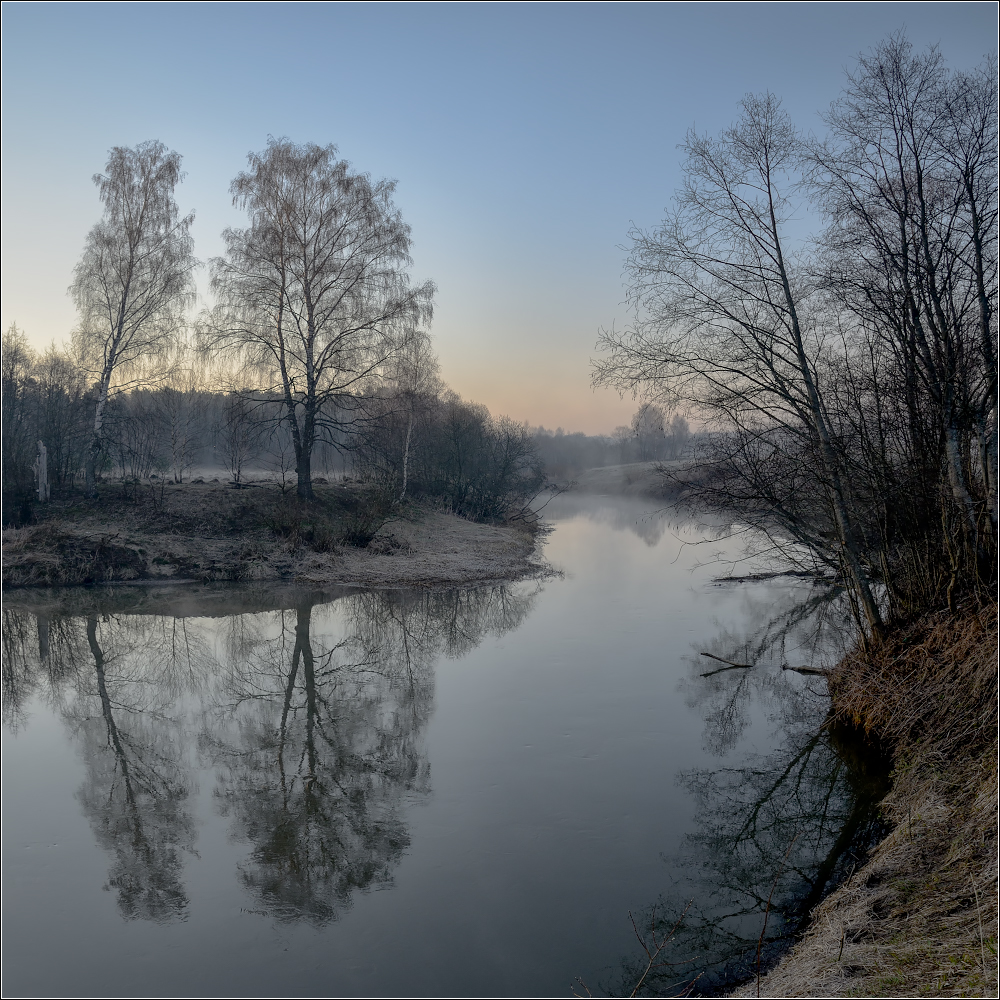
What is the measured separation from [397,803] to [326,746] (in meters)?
1.46

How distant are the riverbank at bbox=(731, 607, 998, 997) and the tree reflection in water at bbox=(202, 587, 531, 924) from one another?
2.75 m

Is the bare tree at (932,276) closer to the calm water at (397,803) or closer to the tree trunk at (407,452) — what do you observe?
the calm water at (397,803)

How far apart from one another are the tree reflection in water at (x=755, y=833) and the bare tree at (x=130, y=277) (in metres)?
16.9

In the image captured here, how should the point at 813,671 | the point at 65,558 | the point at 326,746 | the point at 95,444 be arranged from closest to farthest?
1. the point at 326,746
2. the point at 813,671
3. the point at 65,558
4. the point at 95,444

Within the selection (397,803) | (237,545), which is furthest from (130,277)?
(397,803)

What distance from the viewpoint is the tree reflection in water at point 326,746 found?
16.6 feet

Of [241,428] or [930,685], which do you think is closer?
[930,685]

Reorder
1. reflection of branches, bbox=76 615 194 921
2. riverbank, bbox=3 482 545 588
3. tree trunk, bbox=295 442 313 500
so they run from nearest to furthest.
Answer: reflection of branches, bbox=76 615 194 921
riverbank, bbox=3 482 545 588
tree trunk, bbox=295 442 313 500

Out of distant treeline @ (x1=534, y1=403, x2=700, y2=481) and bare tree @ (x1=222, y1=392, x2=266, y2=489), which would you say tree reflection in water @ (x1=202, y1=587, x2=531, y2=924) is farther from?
distant treeline @ (x1=534, y1=403, x2=700, y2=481)

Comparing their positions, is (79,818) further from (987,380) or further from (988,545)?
(987,380)

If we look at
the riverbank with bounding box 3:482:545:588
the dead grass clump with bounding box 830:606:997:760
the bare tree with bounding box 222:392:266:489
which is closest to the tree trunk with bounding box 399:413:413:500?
the riverbank with bounding box 3:482:545:588

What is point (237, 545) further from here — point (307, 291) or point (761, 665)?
point (761, 665)

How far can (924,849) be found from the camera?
14.8ft

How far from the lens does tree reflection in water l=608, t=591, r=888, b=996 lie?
4320 millimetres
